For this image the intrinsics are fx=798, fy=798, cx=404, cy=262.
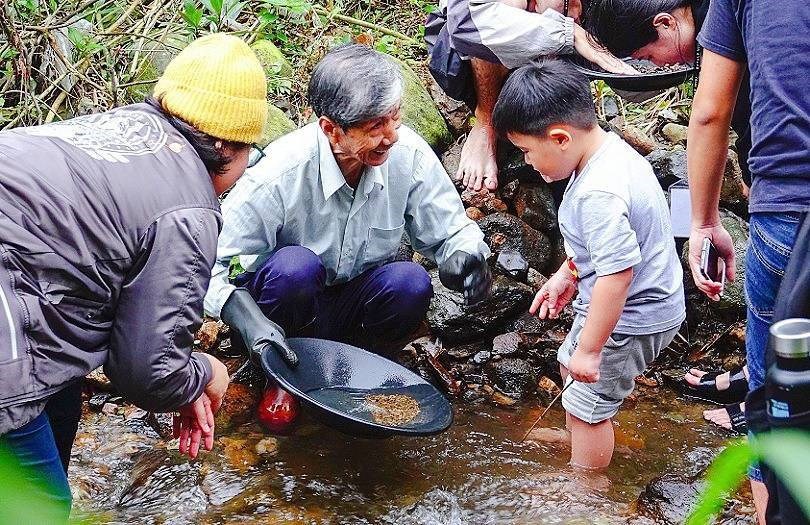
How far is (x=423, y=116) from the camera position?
454cm

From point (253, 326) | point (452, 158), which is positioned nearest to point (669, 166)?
point (452, 158)

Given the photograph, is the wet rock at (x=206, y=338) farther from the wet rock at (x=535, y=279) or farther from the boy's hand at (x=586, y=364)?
the boy's hand at (x=586, y=364)

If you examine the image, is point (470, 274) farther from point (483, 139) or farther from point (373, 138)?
point (483, 139)

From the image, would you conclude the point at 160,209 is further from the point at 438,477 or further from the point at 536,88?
the point at 438,477

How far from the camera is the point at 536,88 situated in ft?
8.14

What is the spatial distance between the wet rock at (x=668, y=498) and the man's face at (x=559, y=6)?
2.18 meters

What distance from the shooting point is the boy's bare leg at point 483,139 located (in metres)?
3.93

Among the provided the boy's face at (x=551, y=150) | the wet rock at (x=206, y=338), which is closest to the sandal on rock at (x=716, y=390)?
the boy's face at (x=551, y=150)

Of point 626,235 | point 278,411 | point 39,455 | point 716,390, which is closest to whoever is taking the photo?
point 39,455

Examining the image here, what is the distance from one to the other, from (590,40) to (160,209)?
8.27 feet

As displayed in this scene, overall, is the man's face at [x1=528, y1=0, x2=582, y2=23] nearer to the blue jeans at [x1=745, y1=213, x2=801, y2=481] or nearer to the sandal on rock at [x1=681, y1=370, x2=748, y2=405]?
the sandal on rock at [x1=681, y1=370, x2=748, y2=405]

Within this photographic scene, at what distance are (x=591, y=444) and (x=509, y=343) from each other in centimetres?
94

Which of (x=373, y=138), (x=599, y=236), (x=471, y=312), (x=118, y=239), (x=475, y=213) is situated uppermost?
(x=118, y=239)

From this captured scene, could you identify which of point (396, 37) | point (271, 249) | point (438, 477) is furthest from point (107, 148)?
point (396, 37)
